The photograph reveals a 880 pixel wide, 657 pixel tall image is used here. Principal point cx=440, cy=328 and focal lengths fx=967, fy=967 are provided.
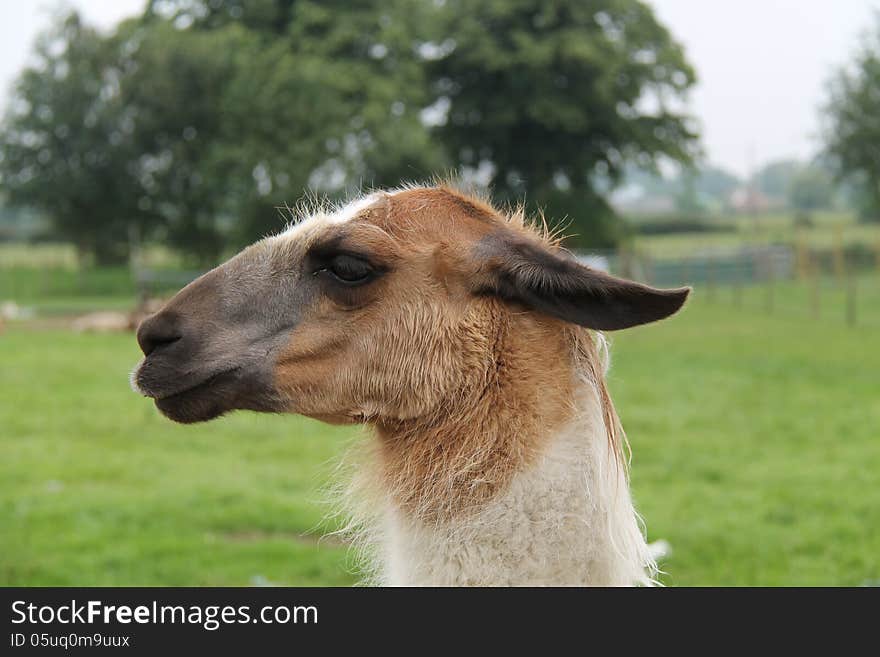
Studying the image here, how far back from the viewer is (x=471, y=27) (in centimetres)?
3684

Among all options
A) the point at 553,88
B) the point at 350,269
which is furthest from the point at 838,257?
the point at 350,269

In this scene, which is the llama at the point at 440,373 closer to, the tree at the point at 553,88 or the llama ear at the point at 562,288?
the llama ear at the point at 562,288

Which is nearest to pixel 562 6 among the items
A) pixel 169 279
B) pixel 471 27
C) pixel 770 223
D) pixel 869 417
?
pixel 471 27

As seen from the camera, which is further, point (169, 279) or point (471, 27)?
point (471, 27)

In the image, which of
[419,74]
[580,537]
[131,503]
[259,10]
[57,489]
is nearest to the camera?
[580,537]

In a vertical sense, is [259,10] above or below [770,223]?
below

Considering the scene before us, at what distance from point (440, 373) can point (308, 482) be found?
608 centimetres

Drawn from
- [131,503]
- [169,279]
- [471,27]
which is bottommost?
[131,503]

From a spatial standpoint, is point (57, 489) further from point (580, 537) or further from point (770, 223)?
point (770, 223)

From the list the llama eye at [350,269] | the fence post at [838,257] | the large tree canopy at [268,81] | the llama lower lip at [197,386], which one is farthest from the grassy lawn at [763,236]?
the llama lower lip at [197,386]

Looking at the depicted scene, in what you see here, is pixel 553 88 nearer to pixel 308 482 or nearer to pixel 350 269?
pixel 308 482

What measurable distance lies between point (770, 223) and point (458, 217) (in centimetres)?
5670

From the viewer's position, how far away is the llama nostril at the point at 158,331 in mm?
2711

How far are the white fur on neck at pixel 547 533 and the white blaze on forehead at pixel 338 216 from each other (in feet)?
2.95
